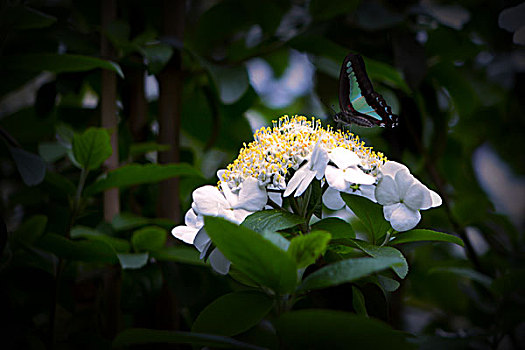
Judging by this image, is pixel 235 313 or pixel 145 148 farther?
pixel 145 148

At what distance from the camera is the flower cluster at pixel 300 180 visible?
359mm

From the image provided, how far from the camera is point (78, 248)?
1.69 ft

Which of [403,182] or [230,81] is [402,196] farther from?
[230,81]

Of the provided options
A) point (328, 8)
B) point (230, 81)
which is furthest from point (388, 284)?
point (328, 8)

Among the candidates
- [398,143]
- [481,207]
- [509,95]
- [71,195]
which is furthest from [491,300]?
[71,195]

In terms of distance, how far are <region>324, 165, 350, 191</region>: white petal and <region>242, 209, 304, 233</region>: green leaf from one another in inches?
1.7

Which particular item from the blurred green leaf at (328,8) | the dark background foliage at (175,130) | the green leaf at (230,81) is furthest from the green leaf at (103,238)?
the blurred green leaf at (328,8)

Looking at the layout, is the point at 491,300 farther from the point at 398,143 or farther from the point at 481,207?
the point at 398,143

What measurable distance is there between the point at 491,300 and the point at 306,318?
2.03 ft

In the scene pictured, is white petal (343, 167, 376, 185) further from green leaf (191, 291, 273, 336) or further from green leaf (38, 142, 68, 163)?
green leaf (38, 142, 68, 163)

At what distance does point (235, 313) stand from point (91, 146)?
0.33 metres

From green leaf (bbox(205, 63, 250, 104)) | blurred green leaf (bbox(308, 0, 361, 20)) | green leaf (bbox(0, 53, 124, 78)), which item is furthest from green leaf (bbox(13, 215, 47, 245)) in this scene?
blurred green leaf (bbox(308, 0, 361, 20))

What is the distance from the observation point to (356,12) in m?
0.77

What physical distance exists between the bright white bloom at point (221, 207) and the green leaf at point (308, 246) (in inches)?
2.2
